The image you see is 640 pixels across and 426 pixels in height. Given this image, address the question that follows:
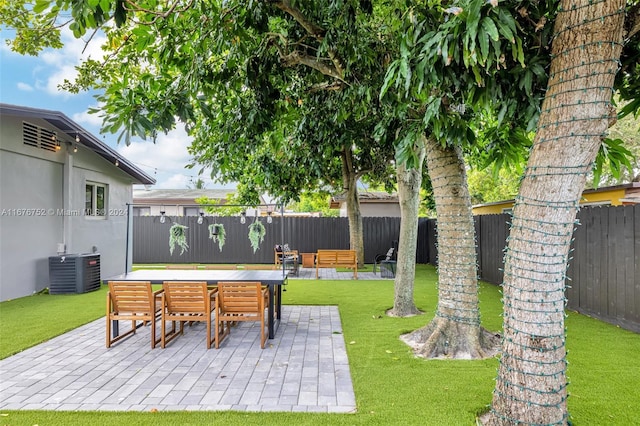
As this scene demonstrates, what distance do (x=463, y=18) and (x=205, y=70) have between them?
306cm

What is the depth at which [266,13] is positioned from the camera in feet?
14.1

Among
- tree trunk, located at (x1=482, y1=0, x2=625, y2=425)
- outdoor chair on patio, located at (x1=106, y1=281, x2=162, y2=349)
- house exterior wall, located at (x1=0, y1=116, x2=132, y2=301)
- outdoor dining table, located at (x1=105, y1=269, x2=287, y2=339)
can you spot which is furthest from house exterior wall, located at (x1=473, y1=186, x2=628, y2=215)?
house exterior wall, located at (x1=0, y1=116, x2=132, y2=301)

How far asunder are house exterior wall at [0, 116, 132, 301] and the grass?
1505 millimetres

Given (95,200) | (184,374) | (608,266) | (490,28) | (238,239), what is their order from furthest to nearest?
(238,239), (95,200), (608,266), (184,374), (490,28)

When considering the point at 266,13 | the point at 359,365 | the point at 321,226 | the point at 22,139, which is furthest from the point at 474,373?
the point at 321,226

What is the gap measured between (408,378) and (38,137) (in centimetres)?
901

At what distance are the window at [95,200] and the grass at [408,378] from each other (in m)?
3.93

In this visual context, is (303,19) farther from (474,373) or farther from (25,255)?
(25,255)

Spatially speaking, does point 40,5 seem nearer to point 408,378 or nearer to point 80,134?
point 408,378

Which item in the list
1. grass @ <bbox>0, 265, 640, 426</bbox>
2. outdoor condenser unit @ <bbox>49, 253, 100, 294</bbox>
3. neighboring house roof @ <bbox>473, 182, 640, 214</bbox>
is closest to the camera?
grass @ <bbox>0, 265, 640, 426</bbox>

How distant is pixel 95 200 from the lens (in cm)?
1002

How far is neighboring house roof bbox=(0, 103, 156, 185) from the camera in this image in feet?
22.5

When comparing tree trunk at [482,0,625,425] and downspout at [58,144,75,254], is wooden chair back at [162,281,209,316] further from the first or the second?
downspout at [58,144,75,254]

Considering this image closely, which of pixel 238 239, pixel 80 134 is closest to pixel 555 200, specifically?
pixel 80 134
